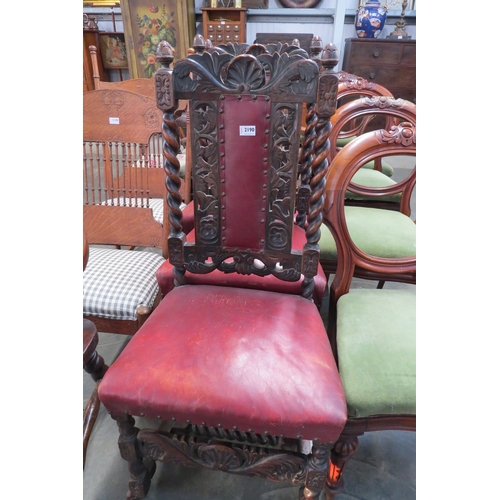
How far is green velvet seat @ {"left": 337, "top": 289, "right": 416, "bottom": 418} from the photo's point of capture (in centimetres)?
77

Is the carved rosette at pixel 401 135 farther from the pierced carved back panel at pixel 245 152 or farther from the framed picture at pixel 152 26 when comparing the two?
the framed picture at pixel 152 26

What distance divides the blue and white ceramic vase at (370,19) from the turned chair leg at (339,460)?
14.7 ft

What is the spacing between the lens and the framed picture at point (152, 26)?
153 inches

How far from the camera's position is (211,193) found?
950 millimetres

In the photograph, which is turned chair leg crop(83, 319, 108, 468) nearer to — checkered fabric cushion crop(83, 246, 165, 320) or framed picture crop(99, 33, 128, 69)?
checkered fabric cushion crop(83, 246, 165, 320)

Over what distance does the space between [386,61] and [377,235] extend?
3510 mm

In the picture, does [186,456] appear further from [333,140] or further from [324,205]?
[333,140]

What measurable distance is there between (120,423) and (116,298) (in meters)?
0.41

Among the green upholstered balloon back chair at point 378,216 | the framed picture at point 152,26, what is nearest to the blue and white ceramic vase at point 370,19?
the framed picture at point 152,26

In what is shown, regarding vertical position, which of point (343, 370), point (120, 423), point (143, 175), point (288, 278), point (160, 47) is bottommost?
point (120, 423)

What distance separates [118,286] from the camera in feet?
3.77

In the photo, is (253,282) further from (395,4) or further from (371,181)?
(395,4)

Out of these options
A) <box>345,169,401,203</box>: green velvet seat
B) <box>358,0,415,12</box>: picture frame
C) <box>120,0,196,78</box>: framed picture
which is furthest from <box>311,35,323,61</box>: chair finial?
<box>358,0,415,12</box>: picture frame

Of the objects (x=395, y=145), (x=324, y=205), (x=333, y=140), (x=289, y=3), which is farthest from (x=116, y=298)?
(x=289, y=3)
